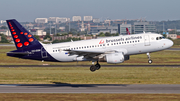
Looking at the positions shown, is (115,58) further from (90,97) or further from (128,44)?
(90,97)

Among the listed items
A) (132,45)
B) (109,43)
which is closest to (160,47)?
(132,45)

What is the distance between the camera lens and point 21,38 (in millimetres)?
48375

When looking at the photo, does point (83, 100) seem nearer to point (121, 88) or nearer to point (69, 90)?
point (69, 90)

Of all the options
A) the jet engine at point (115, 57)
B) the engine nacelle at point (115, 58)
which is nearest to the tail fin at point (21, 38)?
the jet engine at point (115, 57)

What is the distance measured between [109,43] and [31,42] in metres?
12.6

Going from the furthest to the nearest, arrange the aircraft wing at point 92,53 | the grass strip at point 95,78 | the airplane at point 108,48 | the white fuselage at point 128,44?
the grass strip at point 95,78 < the white fuselage at point 128,44 < the airplane at point 108,48 < the aircraft wing at point 92,53

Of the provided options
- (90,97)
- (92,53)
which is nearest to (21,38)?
(92,53)

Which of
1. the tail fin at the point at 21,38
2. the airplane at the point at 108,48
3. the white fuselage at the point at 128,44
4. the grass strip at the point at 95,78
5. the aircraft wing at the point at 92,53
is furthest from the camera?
the grass strip at the point at 95,78

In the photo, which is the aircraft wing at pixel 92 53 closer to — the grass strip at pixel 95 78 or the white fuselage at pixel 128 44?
the white fuselage at pixel 128 44

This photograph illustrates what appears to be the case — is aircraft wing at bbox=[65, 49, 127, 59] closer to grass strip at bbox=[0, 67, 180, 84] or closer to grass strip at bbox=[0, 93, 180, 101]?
grass strip at bbox=[0, 93, 180, 101]

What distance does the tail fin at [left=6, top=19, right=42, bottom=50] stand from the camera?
4800 centimetres

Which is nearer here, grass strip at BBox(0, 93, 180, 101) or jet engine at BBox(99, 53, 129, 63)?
grass strip at BBox(0, 93, 180, 101)

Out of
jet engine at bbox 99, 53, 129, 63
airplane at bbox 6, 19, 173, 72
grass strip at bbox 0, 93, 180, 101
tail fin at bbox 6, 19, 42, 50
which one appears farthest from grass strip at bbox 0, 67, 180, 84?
grass strip at bbox 0, 93, 180, 101

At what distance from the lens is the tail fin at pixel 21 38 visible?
4800cm
